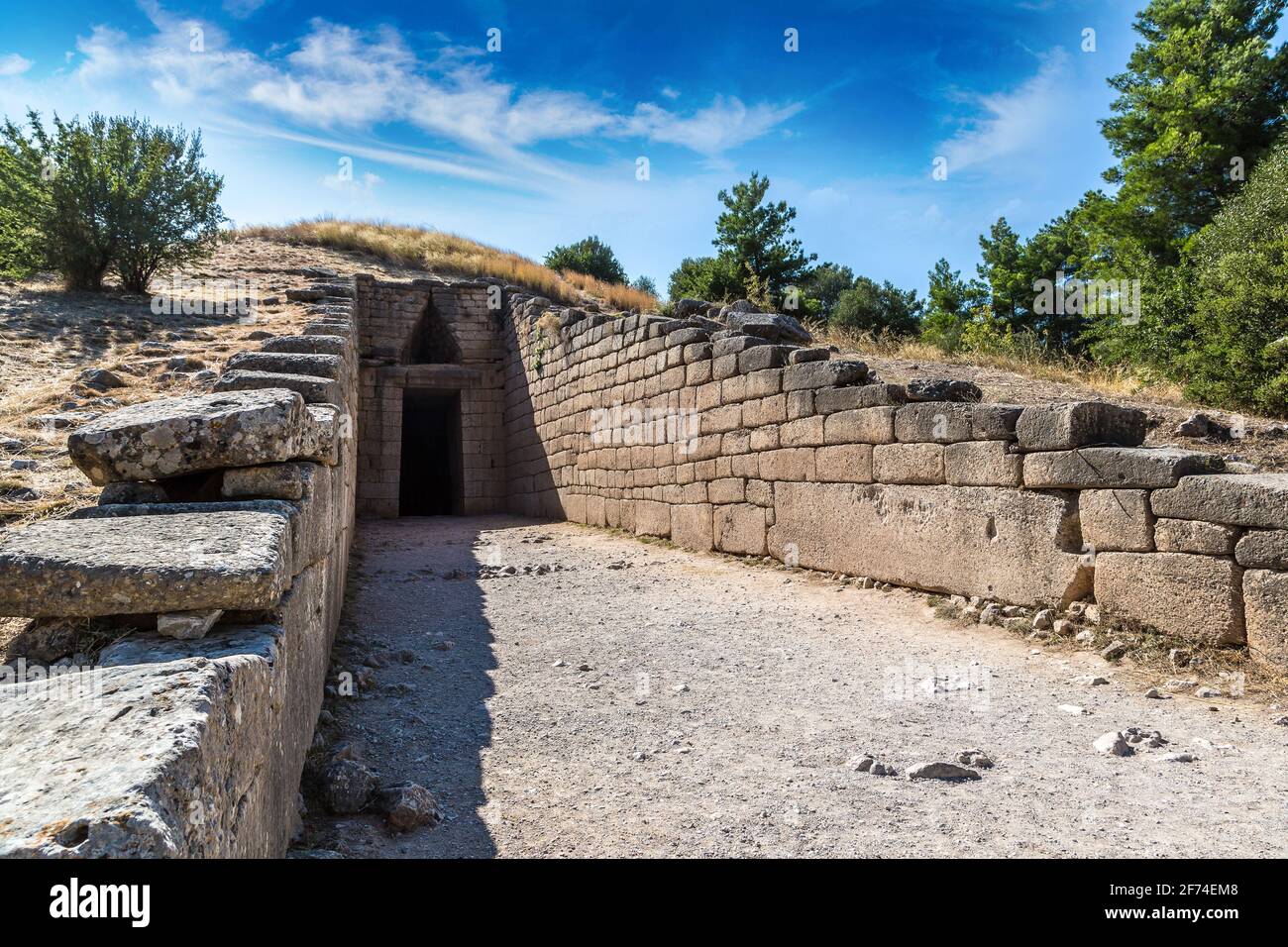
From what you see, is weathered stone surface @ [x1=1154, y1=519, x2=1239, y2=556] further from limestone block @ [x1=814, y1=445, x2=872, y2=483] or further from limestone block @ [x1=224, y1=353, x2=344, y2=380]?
limestone block @ [x1=224, y1=353, x2=344, y2=380]

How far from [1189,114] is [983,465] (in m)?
16.6

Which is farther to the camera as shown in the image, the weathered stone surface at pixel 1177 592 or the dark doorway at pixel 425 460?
the dark doorway at pixel 425 460

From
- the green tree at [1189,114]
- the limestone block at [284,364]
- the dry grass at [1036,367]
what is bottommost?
the limestone block at [284,364]

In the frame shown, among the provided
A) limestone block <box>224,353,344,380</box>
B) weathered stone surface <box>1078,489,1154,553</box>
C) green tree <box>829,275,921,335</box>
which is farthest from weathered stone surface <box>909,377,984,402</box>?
green tree <box>829,275,921,335</box>

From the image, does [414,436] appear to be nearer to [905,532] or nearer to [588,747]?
[905,532]

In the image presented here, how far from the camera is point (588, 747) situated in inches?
132

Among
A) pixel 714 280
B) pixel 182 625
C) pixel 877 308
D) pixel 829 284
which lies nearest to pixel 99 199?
pixel 182 625

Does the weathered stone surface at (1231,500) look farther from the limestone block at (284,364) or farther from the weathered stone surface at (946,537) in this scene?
the limestone block at (284,364)

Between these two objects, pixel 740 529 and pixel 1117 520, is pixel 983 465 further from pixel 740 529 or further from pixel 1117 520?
pixel 740 529

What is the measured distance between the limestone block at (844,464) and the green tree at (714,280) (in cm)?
1529

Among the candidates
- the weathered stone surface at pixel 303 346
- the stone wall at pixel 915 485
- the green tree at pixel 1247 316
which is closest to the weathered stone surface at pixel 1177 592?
the stone wall at pixel 915 485

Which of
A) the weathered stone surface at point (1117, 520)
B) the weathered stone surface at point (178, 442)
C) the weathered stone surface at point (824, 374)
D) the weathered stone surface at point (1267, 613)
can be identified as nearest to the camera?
the weathered stone surface at point (178, 442)

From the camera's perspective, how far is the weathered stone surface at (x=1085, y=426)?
15.5 ft
